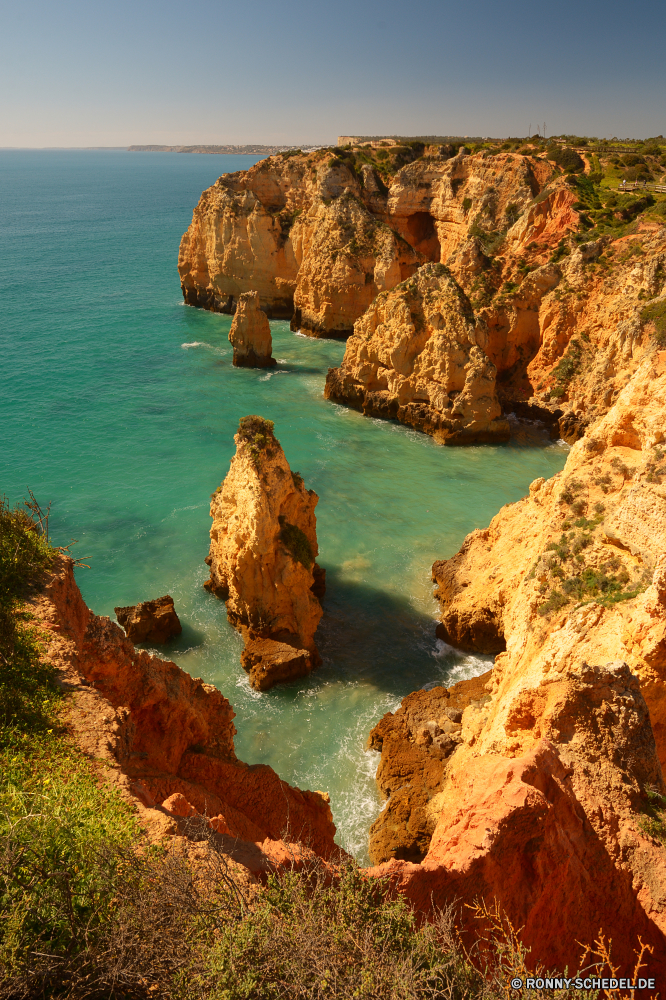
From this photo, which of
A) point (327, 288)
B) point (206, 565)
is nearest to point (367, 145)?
point (327, 288)

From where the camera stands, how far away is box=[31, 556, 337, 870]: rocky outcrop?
7941 mm

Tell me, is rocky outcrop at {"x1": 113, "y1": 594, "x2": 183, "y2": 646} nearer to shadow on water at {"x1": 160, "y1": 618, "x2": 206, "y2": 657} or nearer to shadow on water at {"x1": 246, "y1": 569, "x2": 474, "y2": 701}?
shadow on water at {"x1": 160, "y1": 618, "x2": 206, "y2": 657}

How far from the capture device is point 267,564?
1966cm

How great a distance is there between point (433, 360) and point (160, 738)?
29.0m

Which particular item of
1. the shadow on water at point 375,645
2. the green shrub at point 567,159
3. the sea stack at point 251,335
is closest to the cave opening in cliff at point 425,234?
the green shrub at point 567,159

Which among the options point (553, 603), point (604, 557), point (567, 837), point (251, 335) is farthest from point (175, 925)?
point (251, 335)

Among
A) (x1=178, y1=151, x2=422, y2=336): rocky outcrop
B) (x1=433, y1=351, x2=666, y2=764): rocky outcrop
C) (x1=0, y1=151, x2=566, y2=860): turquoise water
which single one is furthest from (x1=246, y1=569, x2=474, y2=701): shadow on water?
(x1=178, y1=151, x2=422, y2=336): rocky outcrop

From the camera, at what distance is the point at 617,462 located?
14867 millimetres

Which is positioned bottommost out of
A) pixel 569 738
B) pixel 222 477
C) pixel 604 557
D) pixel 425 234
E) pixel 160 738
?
pixel 222 477

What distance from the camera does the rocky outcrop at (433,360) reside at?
3447 centimetres

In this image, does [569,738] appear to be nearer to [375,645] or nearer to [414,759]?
[414,759]

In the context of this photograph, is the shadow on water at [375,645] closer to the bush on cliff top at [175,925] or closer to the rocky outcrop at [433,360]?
the bush on cliff top at [175,925]

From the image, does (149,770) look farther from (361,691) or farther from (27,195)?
(27,195)

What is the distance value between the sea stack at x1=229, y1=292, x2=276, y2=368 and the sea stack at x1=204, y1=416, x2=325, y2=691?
27657 millimetres
